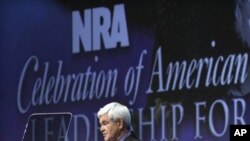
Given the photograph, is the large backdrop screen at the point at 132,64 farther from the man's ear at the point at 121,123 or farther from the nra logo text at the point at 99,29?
the man's ear at the point at 121,123

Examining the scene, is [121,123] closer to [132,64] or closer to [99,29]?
[132,64]

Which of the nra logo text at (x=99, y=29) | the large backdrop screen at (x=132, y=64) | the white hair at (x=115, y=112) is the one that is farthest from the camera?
the nra logo text at (x=99, y=29)

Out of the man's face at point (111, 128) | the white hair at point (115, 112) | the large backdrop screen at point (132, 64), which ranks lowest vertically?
the man's face at point (111, 128)

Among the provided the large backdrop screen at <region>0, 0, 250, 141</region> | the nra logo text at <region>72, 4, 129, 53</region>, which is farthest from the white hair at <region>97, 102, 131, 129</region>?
the nra logo text at <region>72, 4, 129, 53</region>

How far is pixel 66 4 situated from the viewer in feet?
20.1

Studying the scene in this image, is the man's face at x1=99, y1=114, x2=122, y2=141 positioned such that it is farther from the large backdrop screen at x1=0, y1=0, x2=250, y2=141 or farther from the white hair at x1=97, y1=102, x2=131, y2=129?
the large backdrop screen at x1=0, y1=0, x2=250, y2=141

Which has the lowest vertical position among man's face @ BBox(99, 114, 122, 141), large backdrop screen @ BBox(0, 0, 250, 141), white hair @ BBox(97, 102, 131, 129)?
man's face @ BBox(99, 114, 122, 141)

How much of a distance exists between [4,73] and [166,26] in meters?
1.62

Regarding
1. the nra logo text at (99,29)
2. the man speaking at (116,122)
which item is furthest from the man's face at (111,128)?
the nra logo text at (99,29)

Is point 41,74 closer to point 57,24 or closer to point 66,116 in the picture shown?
point 57,24

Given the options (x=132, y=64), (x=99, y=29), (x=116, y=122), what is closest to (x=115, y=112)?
(x=116, y=122)

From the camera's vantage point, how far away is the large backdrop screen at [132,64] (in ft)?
17.0

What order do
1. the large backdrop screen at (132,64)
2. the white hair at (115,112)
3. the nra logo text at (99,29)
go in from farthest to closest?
the nra logo text at (99,29), the large backdrop screen at (132,64), the white hair at (115,112)

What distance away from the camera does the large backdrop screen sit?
17.0ft
